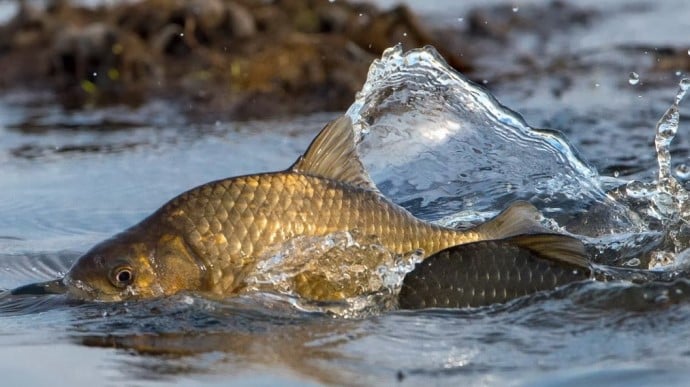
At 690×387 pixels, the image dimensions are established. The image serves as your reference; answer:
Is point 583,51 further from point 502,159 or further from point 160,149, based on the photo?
point 502,159

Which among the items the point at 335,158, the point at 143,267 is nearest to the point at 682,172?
the point at 335,158

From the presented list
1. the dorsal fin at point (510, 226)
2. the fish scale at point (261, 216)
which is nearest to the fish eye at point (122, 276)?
the fish scale at point (261, 216)

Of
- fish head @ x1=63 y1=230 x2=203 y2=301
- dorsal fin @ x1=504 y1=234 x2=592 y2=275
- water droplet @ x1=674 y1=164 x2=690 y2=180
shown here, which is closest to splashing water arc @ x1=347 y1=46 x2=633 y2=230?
water droplet @ x1=674 y1=164 x2=690 y2=180

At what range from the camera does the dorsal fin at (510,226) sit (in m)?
4.88

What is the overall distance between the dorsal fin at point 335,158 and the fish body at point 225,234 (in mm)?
43

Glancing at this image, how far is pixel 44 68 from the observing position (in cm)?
1203

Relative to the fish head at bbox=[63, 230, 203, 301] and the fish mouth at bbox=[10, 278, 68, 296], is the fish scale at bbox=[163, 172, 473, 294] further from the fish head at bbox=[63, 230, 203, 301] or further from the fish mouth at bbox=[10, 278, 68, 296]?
the fish mouth at bbox=[10, 278, 68, 296]

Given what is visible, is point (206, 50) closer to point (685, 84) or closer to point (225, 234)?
point (685, 84)

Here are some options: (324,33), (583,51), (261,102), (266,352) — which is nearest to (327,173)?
(266,352)

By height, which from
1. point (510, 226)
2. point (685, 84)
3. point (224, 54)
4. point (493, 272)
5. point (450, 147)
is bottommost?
point (493, 272)

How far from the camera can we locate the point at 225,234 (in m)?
4.66

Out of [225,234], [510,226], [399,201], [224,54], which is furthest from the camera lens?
[224,54]

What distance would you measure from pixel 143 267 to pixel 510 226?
50.4 inches

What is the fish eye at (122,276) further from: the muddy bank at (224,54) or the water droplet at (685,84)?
the muddy bank at (224,54)
